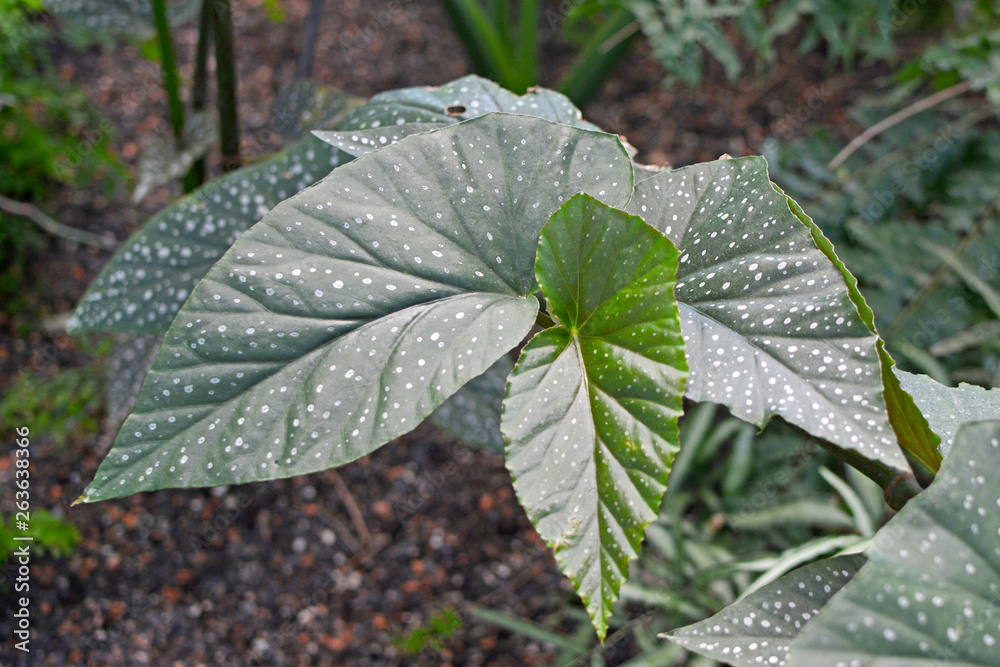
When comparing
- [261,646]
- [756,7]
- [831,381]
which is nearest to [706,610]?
[261,646]

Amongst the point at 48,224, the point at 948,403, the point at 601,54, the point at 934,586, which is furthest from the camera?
the point at 601,54

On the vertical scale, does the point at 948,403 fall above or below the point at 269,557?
above

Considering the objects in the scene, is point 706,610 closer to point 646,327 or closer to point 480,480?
point 480,480

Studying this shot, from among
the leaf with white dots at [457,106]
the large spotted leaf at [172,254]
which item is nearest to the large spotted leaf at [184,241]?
the large spotted leaf at [172,254]

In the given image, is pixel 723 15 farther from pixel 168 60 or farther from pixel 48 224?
pixel 48 224
